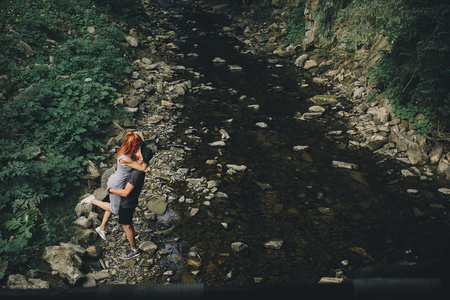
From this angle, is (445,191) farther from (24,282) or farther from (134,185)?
(24,282)

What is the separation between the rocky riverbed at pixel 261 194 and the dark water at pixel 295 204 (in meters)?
0.02

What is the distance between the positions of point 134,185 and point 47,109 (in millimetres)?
3890

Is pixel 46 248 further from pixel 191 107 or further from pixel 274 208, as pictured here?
pixel 191 107

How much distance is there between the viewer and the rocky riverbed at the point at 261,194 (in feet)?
15.0

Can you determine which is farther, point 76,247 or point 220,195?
point 220,195

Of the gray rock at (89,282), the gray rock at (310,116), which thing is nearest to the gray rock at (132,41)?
Result: the gray rock at (310,116)

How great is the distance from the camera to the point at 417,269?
855 millimetres

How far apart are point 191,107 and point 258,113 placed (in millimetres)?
2106

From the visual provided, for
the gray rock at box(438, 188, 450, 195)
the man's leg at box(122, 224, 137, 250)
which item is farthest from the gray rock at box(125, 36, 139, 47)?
the gray rock at box(438, 188, 450, 195)

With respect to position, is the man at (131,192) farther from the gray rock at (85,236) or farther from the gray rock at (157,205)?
the gray rock at (157,205)

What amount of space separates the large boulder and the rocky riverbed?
14mm

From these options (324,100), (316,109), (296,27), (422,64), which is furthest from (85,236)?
(296,27)

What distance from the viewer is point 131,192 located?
4.38m

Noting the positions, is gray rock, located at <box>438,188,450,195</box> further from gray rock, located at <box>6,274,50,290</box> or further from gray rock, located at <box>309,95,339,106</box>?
gray rock, located at <box>6,274,50,290</box>
